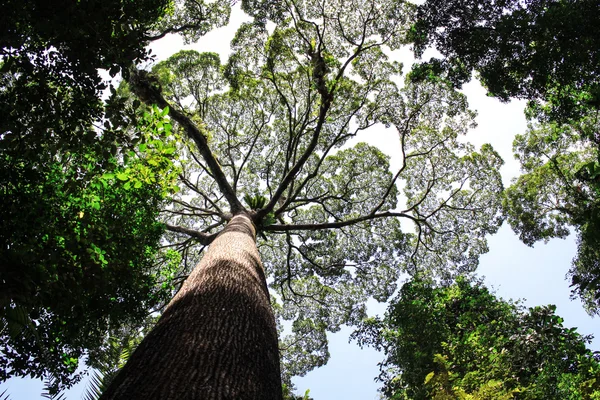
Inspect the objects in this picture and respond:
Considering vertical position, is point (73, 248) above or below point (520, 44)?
below

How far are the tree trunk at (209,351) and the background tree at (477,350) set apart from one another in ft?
9.23

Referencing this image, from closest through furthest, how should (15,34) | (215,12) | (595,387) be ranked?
(15,34), (595,387), (215,12)

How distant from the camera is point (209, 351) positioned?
2.09m

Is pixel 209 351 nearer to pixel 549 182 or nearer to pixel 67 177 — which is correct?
pixel 67 177

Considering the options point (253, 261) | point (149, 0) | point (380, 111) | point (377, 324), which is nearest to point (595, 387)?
point (377, 324)

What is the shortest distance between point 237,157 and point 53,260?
31.0 feet

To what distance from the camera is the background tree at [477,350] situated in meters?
4.70

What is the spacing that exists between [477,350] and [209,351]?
498 cm

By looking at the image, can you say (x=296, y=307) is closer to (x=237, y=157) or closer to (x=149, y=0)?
(x=237, y=157)

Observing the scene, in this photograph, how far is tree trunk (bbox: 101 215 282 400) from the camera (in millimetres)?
1766

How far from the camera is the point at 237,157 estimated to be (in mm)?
12617

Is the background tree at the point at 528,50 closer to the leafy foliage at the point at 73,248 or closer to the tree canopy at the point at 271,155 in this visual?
the tree canopy at the point at 271,155

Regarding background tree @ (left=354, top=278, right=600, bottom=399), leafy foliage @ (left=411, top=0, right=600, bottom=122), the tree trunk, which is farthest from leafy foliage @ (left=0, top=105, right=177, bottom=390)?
leafy foliage @ (left=411, top=0, right=600, bottom=122)

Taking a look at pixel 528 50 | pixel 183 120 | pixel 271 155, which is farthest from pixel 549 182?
pixel 183 120
